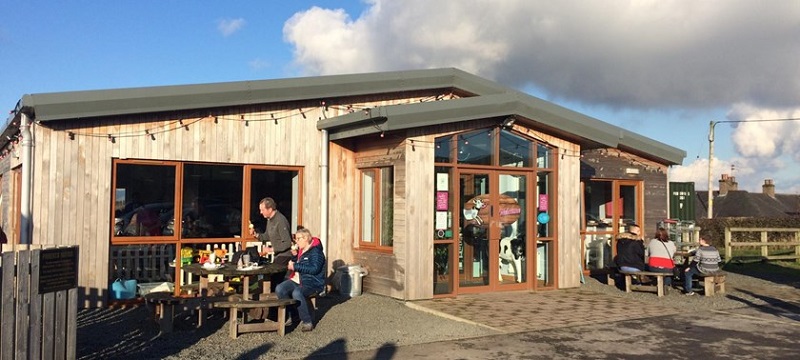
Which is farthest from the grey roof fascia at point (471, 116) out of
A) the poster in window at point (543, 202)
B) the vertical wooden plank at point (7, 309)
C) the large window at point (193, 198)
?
the vertical wooden plank at point (7, 309)

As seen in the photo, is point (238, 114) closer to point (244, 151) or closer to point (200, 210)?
point (244, 151)

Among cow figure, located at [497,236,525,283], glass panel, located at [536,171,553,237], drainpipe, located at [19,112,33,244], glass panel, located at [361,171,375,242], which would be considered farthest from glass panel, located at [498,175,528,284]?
drainpipe, located at [19,112,33,244]

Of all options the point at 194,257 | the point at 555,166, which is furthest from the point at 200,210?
the point at 555,166

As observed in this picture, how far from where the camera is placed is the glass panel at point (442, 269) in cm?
1166

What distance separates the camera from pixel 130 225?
1073cm

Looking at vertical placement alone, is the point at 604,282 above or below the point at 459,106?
below

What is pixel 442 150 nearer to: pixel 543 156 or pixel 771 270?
pixel 543 156

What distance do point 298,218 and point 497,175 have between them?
11.6 ft

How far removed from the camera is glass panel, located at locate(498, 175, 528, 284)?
12516 millimetres

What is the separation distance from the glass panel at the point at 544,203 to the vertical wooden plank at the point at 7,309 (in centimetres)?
910

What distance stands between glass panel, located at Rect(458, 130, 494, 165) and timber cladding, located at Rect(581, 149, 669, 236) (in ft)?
13.2

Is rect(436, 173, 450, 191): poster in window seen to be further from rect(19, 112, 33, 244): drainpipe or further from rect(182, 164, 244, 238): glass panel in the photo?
rect(19, 112, 33, 244): drainpipe

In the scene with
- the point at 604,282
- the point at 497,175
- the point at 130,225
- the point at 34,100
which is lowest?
the point at 604,282

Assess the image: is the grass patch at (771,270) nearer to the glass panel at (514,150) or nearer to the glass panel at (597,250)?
the glass panel at (597,250)
